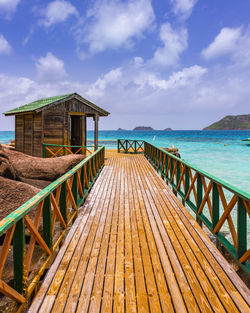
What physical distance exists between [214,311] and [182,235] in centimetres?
162

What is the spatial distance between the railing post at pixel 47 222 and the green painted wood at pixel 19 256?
790 millimetres

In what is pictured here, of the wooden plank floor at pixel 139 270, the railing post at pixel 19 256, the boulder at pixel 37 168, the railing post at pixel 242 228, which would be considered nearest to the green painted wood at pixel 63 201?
the wooden plank floor at pixel 139 270

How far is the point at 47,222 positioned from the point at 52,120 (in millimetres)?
10933

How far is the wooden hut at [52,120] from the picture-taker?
12.7 metres

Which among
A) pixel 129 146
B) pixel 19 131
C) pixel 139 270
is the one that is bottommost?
pixel 139 270

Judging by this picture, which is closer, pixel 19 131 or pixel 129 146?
pixel 19 131

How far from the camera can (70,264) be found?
114 inches

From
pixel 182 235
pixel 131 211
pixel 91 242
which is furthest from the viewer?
pixel 131 211

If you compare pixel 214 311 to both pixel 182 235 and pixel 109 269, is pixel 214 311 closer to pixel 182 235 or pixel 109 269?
pixel 109 269

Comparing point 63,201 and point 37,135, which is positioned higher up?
point 37,135

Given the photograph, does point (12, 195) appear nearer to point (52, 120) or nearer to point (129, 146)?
point (52, 120)

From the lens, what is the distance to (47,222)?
2.95 metres

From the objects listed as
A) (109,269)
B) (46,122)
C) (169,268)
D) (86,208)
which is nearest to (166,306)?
(169,268)

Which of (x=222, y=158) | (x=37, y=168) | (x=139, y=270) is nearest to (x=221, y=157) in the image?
(x=222, y=158)
